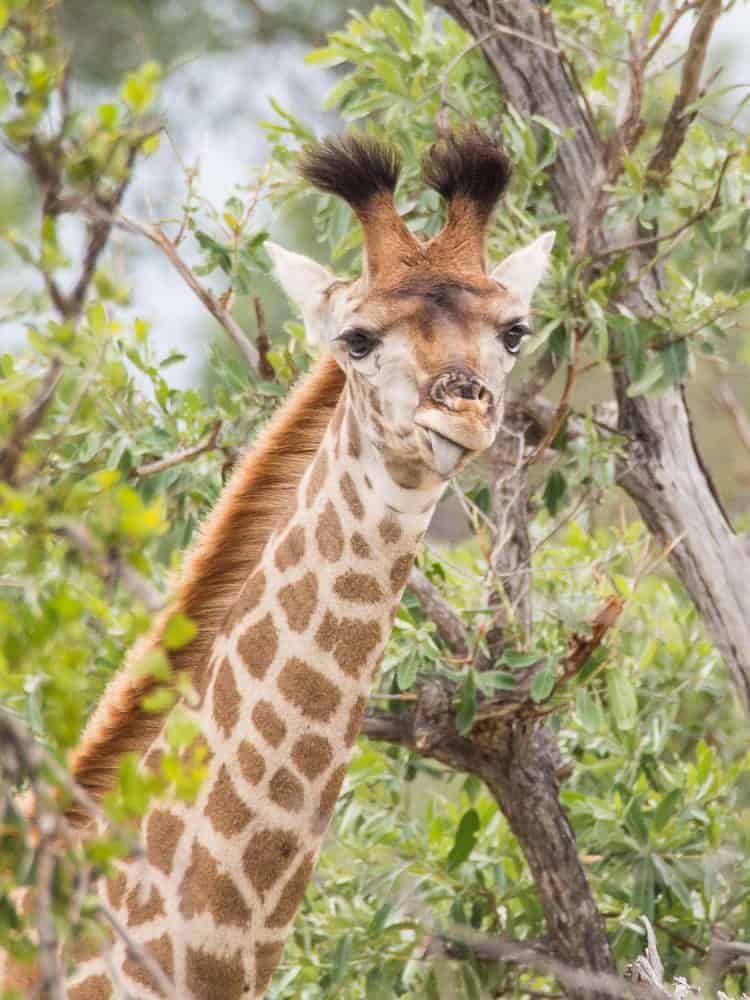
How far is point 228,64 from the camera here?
11883 millimetres

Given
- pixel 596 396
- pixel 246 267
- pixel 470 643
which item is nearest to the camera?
pixel 470 643

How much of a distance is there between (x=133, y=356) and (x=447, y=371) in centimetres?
142

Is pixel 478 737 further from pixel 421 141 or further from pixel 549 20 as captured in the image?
pixel 549 20

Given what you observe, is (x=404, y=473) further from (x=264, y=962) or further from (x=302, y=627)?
(x=264, y=962)

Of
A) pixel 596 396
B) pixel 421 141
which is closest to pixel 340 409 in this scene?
pixel 421 141

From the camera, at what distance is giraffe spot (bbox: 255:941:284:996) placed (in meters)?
2.98

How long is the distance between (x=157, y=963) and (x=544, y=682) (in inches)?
45.7

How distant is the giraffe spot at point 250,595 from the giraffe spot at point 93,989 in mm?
704

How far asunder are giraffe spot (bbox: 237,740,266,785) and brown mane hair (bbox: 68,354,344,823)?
0.73ft

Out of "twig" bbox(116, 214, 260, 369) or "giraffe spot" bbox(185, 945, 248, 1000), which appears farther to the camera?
"twig" bbox(116, 214, 260, 369)

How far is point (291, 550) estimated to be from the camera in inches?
124

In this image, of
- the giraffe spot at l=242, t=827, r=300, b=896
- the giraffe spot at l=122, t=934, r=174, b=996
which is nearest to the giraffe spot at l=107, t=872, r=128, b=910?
the giraffe spot at l=122, t=934, r=174, b=996

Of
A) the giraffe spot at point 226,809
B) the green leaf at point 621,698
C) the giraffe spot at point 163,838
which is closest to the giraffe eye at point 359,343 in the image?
the giraffe spot at point 226,809

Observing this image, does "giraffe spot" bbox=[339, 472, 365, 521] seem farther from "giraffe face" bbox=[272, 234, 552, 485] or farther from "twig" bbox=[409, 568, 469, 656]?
"twig" bbox=[409, 568, 469, 656]
